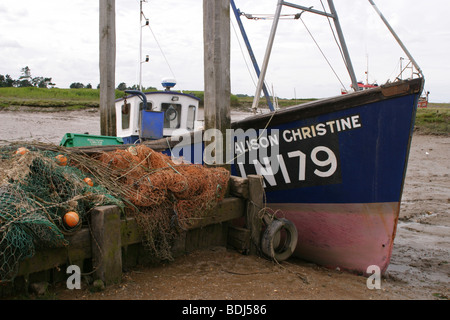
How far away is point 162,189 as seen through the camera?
415 cm

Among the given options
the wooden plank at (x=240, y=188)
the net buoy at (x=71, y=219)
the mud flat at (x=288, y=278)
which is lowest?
the mud flat at (x=288, y=278)

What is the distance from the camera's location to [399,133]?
15.0 feet

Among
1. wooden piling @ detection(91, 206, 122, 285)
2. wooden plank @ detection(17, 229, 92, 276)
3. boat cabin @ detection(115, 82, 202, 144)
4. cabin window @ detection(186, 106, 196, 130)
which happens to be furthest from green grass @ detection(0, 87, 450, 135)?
wooden plank @ detection(17, 229, 92, 276)

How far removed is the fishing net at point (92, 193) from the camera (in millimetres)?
3020

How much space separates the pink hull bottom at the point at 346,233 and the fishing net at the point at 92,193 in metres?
1.40

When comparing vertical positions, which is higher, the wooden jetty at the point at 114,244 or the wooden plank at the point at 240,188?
the wooden plank at the point at 240,188

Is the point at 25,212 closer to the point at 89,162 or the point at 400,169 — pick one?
the point at 89,162

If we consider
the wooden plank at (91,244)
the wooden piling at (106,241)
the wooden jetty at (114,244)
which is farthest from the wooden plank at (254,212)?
the wooden piling at (106,241)

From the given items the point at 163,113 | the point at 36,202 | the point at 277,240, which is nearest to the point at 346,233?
the point at 277,240

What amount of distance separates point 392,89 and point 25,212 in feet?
12.7

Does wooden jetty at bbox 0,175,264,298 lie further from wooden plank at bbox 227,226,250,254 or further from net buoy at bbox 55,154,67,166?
net buoy at bbox 55,154,67,166

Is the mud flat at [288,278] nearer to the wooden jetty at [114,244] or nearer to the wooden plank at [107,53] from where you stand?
the wooden jetty at [114,244]

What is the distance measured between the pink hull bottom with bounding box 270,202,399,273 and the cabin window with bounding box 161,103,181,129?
14.3 feet

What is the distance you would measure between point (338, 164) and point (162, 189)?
2.21 meters
